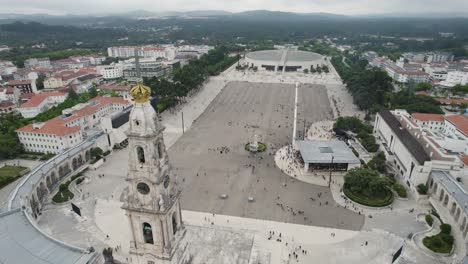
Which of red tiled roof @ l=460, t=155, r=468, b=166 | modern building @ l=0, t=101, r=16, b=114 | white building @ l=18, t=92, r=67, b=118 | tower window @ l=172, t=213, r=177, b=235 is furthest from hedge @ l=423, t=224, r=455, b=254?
modern building @ l=0, t=101, r=16, b=114

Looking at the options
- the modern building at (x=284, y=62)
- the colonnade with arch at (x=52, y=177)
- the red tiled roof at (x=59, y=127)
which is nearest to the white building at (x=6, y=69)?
the red tiled roof at (x=59, y=127)

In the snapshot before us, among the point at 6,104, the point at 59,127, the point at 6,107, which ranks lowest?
the point at 6,107

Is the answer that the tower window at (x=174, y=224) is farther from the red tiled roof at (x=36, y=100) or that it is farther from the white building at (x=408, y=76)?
the white building at (x=408, y=76)

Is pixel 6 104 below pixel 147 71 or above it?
below

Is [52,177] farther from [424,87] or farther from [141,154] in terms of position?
[424,87]

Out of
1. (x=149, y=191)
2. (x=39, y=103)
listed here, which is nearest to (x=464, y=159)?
(x=149, y=191)

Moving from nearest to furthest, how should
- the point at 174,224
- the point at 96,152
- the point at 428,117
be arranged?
the point at 174,224
the point at 96,152
the point at 428,117

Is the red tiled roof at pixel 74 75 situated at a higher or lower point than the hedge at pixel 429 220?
higher
